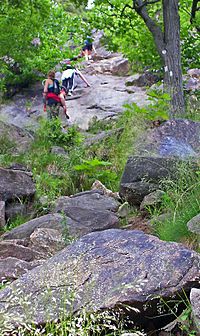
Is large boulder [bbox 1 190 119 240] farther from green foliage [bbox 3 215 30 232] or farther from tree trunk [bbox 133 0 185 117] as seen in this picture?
tree trunk [bbox 133 0 185 117]

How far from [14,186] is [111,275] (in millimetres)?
5390

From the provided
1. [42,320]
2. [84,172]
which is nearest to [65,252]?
[42,320]

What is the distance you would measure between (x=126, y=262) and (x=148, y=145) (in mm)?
4238

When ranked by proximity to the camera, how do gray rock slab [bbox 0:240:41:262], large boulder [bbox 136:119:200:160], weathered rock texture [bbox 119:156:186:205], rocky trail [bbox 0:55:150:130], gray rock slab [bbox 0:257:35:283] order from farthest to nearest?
1. rocky trail [bbox 0:55:150:130]
2. large boulder [bbox 136:119:200:160]
3. weathered rock texture [bbox 119:156:186:205]
4. gray rock slab [bbox 0:240:41:262]
5. gray rock slab [bbox 0:257:35:283]

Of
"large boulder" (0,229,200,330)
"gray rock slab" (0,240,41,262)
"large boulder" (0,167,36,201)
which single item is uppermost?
"large boulder" (0,229,200,330)

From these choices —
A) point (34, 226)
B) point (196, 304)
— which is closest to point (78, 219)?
point (34, 226)

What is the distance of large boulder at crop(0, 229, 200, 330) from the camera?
405 cm

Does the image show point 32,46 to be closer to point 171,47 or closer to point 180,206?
point 171,47

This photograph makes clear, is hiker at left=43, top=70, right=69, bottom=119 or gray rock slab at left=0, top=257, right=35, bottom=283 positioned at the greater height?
gray rock slab at left=0, top=257, right=35, bottom=283

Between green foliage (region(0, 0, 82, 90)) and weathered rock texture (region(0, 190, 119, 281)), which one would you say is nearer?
weathered rock texture (region(0, 190, 119, 281))

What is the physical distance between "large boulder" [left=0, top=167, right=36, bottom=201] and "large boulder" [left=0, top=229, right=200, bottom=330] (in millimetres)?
4619

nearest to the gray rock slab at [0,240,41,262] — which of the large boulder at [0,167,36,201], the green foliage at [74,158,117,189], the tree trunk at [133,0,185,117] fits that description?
the large boulder at [0,167,36,201]

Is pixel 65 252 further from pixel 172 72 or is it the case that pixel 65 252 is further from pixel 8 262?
pixel 172 72

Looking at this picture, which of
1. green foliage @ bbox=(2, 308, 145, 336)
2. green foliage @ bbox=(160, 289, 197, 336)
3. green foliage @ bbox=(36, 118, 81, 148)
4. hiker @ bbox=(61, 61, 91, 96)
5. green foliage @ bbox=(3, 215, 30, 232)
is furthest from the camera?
hiker @ bbox=(61, 61, 91, 96)
